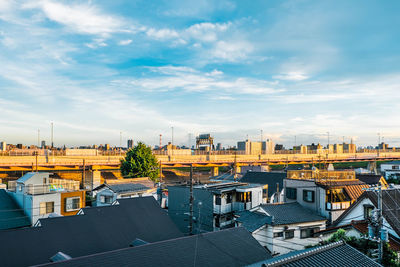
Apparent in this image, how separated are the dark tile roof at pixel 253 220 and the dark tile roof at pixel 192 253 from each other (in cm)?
587

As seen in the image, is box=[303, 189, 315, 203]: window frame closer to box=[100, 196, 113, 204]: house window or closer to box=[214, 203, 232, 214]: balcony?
box=[214, 203, 232, 214]: balcony

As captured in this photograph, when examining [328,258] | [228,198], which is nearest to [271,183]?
[228,198]

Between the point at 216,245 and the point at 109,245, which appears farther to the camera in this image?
the point at 109,245

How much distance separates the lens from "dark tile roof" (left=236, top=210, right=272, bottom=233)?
18.9 meters

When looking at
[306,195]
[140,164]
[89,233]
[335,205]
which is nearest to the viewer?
[89,233]

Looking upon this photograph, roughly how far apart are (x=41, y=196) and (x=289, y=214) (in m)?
19.0

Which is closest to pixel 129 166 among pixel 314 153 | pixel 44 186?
pixel 44 186

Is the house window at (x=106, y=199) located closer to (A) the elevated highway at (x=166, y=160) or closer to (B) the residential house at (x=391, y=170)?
(A) the elevated highway at (x=166, y=160)

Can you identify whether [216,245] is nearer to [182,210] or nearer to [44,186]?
[182,210]

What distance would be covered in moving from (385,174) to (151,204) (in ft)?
155

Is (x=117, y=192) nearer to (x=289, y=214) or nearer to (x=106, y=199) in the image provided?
(x=106, y=199)

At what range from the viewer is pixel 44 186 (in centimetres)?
2345

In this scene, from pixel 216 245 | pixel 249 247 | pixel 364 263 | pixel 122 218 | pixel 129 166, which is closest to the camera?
pixel 364 263

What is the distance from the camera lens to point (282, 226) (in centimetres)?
1889
